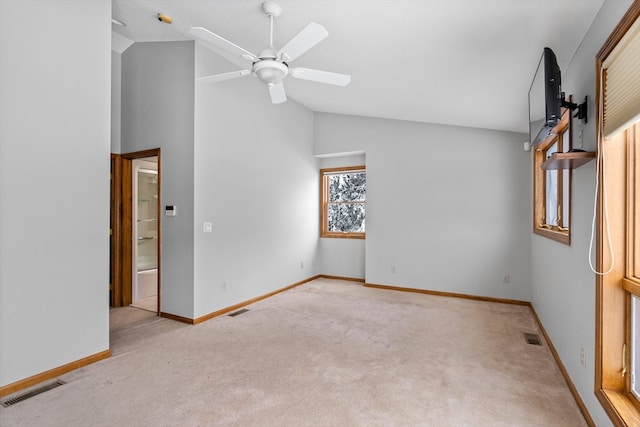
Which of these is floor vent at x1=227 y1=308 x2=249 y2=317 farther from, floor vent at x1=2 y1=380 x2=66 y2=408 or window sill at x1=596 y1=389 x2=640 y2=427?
window sill at x1=596 y1=389 x2=640 y2=427

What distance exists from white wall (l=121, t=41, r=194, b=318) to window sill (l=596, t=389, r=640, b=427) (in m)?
3.50

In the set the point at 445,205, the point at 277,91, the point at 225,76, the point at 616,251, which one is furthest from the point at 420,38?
the point at 445,205

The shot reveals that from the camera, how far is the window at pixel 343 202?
19.5ft

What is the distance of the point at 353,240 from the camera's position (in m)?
5.89

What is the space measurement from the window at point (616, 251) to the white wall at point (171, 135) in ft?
11.5

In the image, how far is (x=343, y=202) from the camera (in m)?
6.09

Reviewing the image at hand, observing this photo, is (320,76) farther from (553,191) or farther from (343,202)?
(343,202)

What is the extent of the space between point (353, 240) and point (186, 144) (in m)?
3.33

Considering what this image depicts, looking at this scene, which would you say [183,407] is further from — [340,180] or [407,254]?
[340,180]

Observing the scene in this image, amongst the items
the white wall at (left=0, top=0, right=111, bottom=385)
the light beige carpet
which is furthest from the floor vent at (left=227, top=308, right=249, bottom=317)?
the white wall at (left=0, top=0, right=111, bottom=385)

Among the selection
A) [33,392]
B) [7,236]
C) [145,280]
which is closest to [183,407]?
[33,392]

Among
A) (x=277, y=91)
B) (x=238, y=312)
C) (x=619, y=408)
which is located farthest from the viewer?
(x=238, y=312)

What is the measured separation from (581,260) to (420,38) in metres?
1.89

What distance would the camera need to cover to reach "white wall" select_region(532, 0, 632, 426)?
1.82m
